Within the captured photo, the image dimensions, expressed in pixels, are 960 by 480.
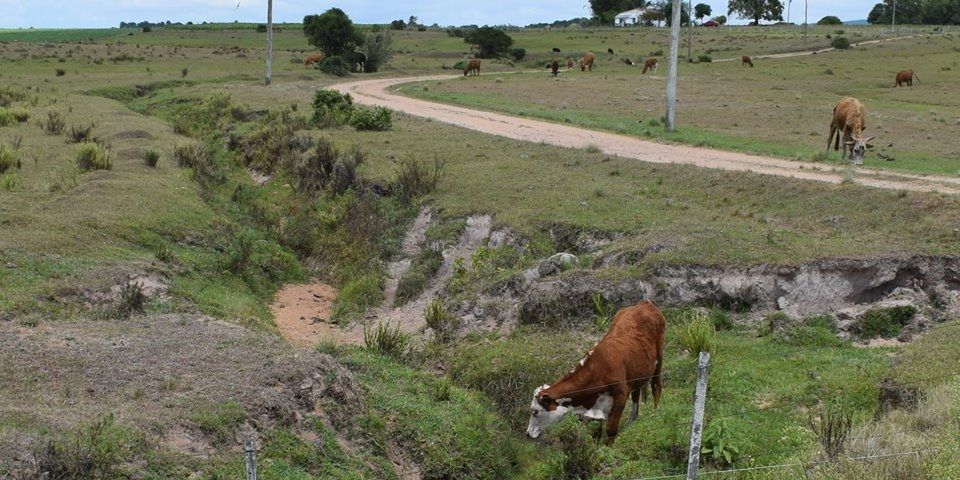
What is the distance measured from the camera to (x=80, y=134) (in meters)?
27.8

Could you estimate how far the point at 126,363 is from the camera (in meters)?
10.1

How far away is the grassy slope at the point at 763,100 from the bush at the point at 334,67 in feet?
26.9

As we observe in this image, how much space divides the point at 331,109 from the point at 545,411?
2502 centimetres

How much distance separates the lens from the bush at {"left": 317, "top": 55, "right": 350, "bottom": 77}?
60156 millimetres

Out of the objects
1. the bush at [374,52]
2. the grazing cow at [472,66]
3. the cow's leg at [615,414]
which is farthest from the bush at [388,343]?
the bush at [374,52]

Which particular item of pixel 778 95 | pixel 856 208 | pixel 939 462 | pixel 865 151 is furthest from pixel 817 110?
pixel 939 462

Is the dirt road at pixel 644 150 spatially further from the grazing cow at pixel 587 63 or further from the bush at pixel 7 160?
the grazing cow at pixel 587 63

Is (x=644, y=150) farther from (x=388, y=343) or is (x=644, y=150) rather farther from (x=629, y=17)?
(x=629, y=17)

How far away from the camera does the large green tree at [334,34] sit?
6600 centimetres

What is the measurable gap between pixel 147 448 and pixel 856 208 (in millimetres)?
13591

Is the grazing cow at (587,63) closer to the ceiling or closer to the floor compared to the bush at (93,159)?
closer to the ceiling

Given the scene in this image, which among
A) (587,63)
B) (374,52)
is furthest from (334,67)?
(587,63)

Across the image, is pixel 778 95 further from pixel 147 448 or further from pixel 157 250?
pixel 147 448

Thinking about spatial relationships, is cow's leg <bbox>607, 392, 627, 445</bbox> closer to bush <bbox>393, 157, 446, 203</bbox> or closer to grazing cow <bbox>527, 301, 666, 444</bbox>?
grazing cow <bbox>527, 301, 666, 444</bbox>
